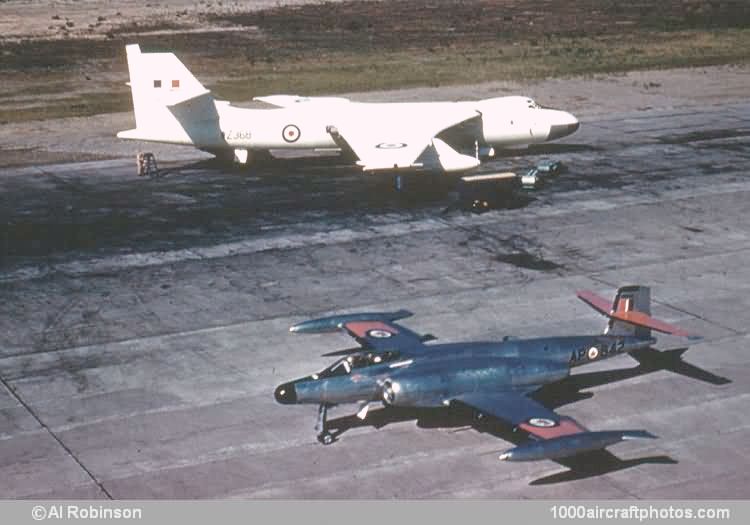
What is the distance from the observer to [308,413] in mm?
30328

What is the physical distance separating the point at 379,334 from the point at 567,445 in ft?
24.7

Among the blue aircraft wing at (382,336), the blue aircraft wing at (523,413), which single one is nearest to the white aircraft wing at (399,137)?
the blue aircraft wing at (382,336)

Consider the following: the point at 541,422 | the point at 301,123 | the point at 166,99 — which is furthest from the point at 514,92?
the point at 541,422

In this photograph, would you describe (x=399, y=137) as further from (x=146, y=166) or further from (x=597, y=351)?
(x=597, y=351)

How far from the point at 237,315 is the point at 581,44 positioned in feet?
200

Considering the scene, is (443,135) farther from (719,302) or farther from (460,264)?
(719,302)

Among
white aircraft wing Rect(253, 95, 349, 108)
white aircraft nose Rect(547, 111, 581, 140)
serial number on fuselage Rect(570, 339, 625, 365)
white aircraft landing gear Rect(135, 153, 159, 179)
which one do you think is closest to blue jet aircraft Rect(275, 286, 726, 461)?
serial number on fuselage Rect(570, 339, 625, 365)

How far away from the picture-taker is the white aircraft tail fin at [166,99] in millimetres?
52750

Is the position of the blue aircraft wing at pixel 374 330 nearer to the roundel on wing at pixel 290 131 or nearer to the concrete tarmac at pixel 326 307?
the concrete tarmac at pixel 326 307

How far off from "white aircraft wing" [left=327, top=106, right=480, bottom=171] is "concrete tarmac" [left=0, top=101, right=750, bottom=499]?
1.73 m

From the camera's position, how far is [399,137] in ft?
171

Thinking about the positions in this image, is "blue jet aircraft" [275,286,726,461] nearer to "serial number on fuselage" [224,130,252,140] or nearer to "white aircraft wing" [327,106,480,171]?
"white aircraft wing" [327,106,480,171]

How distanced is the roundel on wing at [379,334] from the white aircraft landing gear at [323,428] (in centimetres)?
385

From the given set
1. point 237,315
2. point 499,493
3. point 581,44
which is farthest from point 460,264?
point 581,44
